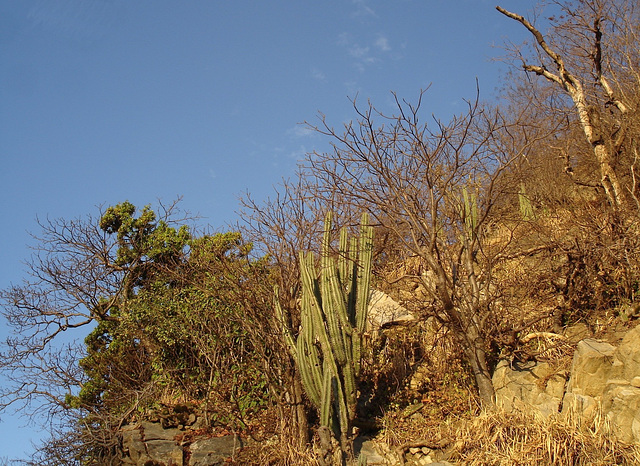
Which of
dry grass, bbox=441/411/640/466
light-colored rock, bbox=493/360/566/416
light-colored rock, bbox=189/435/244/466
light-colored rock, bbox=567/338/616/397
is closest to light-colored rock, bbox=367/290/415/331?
light-colored rock, bbox=493/360/566/416

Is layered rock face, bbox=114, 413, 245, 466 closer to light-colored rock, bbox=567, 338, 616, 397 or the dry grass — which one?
the dry grass

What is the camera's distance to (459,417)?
25.6 ft

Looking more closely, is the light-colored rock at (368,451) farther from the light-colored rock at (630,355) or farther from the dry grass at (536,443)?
the light-colored rock at (630,355)

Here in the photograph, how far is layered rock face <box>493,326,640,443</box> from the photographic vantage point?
6148 millimetres

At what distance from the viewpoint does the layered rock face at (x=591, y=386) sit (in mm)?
6148

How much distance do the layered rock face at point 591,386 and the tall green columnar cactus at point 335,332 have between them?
2.02 meters

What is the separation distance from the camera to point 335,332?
7.59m

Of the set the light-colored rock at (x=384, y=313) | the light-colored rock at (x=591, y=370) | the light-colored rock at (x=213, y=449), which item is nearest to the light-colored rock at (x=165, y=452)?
the light-colored rock at (x=213, y=449)

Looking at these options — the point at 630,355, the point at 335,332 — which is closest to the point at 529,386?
the point at 630,355

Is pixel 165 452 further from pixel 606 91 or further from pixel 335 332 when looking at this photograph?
pixel 606 91

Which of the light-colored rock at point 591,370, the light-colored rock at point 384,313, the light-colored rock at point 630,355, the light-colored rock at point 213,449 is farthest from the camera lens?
the light-colored rock at point 384,313

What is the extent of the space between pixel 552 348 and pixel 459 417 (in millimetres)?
1578

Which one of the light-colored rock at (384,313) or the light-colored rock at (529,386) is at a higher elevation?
the light-colored rock at (384,313)

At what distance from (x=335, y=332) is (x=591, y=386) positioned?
317 centimetres
